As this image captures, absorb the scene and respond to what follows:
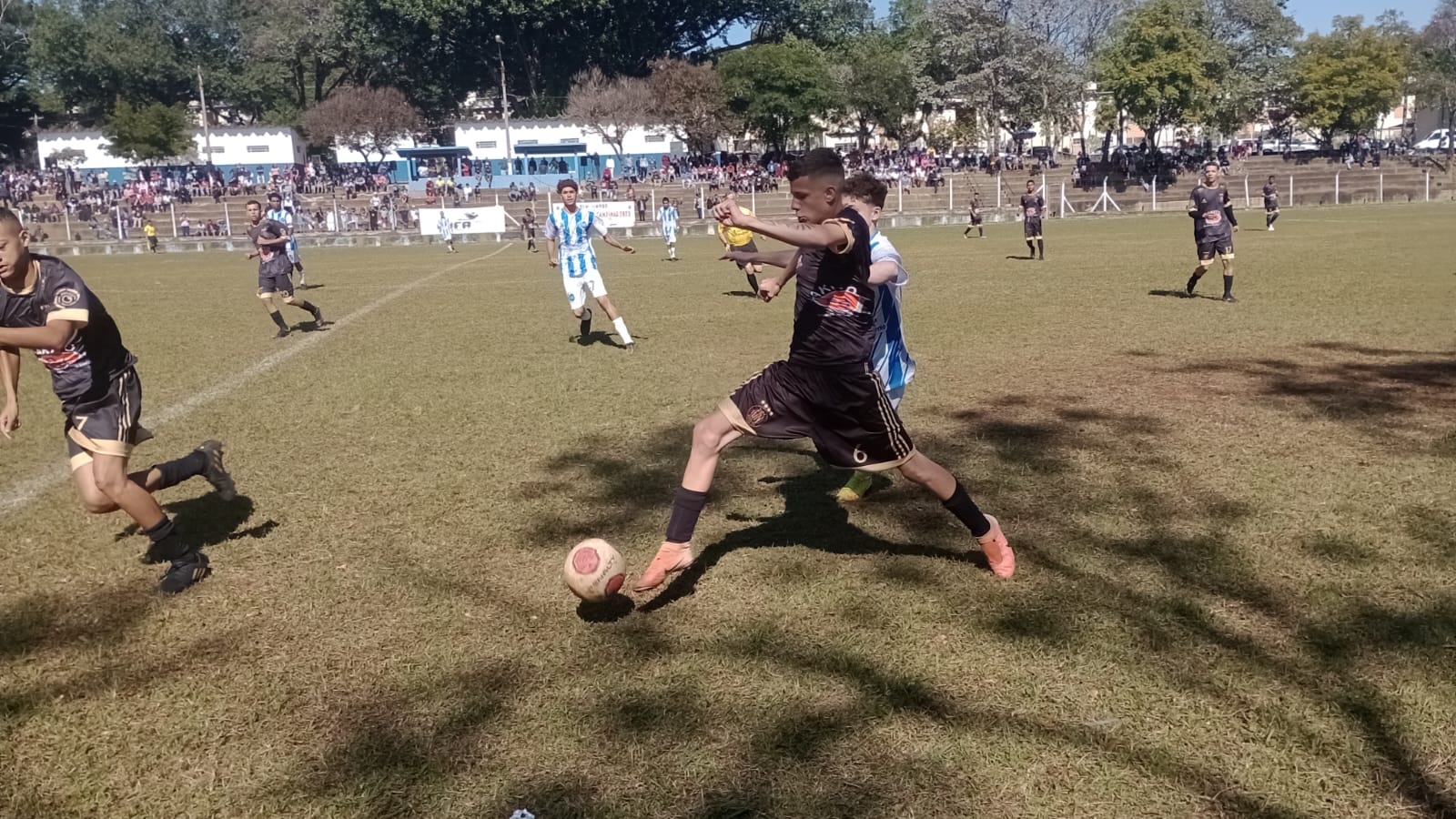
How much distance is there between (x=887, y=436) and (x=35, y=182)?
229 feet

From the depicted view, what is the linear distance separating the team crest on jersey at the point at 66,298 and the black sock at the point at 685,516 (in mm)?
2889

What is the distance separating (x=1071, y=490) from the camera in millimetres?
6402

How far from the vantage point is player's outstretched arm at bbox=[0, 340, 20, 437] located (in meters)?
5.27

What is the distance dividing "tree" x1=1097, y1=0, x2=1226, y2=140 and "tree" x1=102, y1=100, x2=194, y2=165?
55.8 meters

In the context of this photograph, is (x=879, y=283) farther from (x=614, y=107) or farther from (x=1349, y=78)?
(x=1349, y=78)

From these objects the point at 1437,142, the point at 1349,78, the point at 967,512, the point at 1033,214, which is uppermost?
the point at 1349,78

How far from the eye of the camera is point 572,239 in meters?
12.7

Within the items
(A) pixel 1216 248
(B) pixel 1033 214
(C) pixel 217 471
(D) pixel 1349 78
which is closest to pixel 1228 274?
(A) pixel 1216 248

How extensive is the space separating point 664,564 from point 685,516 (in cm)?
24

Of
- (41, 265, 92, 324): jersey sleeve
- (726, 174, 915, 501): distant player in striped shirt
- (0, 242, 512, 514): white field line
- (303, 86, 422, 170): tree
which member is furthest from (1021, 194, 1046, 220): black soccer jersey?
(303, 86, 422, 170): tree

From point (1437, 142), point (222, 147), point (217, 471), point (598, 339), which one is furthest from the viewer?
point (1437, 142)

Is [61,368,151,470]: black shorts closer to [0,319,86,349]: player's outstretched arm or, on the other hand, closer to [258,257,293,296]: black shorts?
[0,319,86,349]: player's outstretched arm

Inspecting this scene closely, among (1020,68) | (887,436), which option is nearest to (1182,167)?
(1020,68)

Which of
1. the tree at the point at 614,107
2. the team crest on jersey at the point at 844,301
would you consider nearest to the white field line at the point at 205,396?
the team crest on jersey at the point at 844,301
